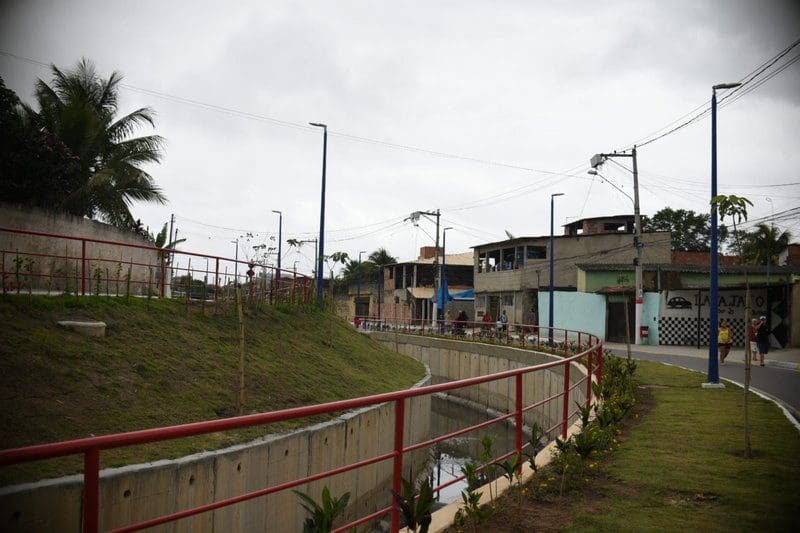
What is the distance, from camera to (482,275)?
46.7 m

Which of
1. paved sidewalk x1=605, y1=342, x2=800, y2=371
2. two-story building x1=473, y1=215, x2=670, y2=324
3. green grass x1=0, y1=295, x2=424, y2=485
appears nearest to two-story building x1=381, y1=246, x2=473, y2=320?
two-story building x1=473, y1=215, x2=670, y2=324

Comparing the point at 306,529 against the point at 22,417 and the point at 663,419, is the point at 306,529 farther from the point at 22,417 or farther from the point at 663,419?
the point at 663,419

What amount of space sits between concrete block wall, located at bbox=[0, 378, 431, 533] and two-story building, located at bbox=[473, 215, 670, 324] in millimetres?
29180

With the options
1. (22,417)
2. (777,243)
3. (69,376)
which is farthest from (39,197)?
(777,243)

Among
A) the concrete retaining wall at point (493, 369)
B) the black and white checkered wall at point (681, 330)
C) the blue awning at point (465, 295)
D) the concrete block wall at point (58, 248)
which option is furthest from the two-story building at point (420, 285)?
the concrete block wall at point (58, 248)

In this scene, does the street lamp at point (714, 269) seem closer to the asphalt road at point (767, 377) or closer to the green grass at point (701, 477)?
the asphalt road at point (767, 377)

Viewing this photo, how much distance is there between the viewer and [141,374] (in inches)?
366

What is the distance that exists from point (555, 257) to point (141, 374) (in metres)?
34.3

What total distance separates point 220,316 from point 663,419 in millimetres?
9650

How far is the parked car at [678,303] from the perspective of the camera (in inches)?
1120

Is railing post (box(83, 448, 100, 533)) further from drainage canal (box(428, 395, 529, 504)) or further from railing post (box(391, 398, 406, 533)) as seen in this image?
drainage canal (box(428, 395, 529, 504))

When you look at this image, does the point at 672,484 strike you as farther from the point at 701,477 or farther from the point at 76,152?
the point at 76,152

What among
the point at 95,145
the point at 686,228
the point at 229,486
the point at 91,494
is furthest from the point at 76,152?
the point at 686,228

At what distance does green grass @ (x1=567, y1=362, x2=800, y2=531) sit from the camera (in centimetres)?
449
